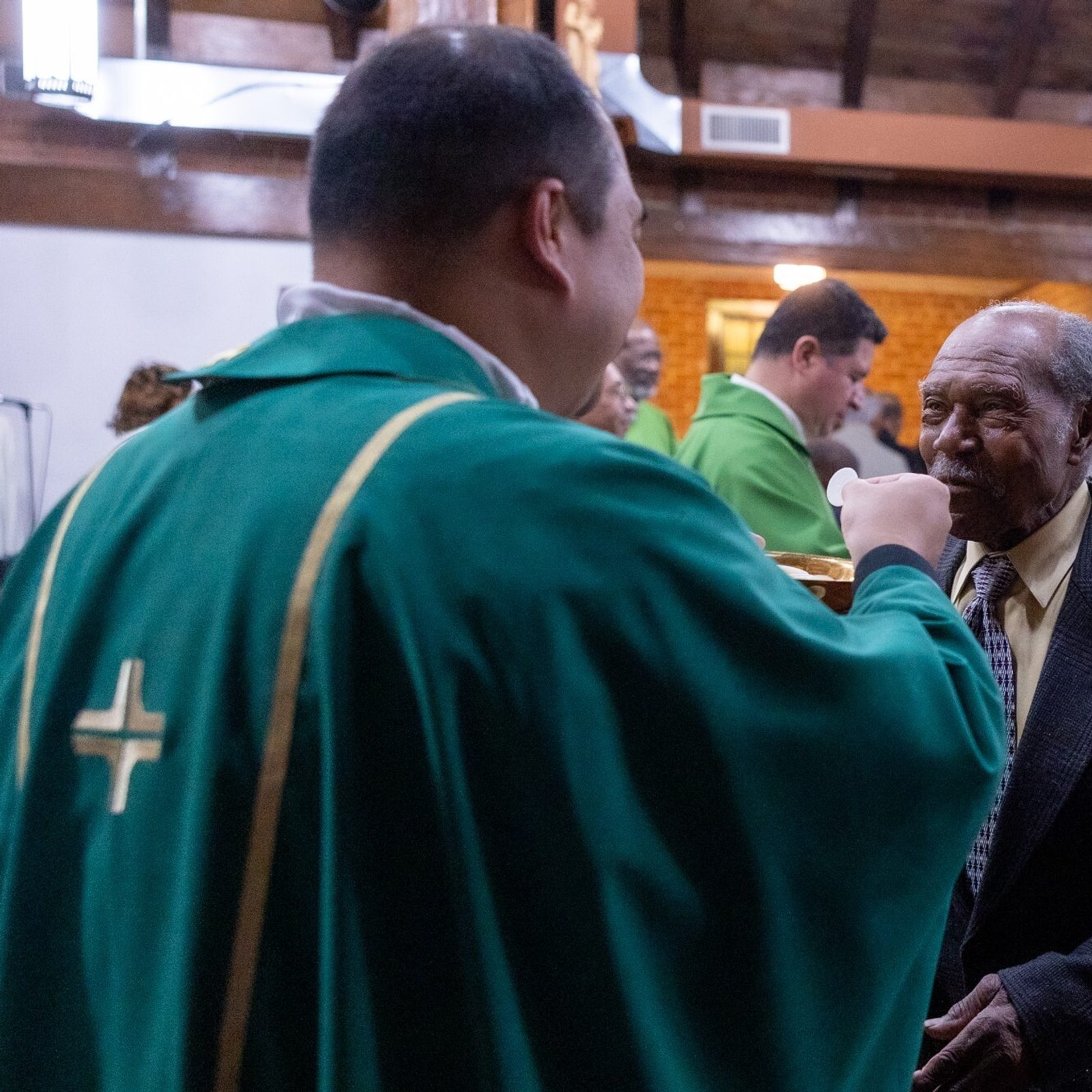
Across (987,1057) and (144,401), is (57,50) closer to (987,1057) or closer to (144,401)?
(144,401)

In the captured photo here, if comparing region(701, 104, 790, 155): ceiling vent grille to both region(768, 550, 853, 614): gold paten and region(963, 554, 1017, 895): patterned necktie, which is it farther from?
region(768, 550, 853, 614): gold paten

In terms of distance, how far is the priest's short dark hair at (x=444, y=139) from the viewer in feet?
3.42

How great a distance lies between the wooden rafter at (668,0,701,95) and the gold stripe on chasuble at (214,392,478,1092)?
6.89m

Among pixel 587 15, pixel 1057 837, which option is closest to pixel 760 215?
pixel 587 15

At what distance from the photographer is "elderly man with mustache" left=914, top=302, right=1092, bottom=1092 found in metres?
1.52

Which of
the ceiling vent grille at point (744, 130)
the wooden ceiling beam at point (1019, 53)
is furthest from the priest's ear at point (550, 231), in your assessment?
the wooden ceiling beam at point (1019, 53)

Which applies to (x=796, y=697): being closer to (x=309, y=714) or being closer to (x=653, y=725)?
(x=653, y=725)

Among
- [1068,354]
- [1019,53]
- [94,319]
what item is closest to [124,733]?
[1068,354]

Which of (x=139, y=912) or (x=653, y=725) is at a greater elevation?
(x=653, y=725)

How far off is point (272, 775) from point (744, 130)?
645 cm

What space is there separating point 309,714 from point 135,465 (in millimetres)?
312

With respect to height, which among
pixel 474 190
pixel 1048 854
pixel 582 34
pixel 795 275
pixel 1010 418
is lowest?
pixel 1048 854

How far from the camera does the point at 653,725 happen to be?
2.97 feet

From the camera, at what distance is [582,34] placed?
4.95 m
